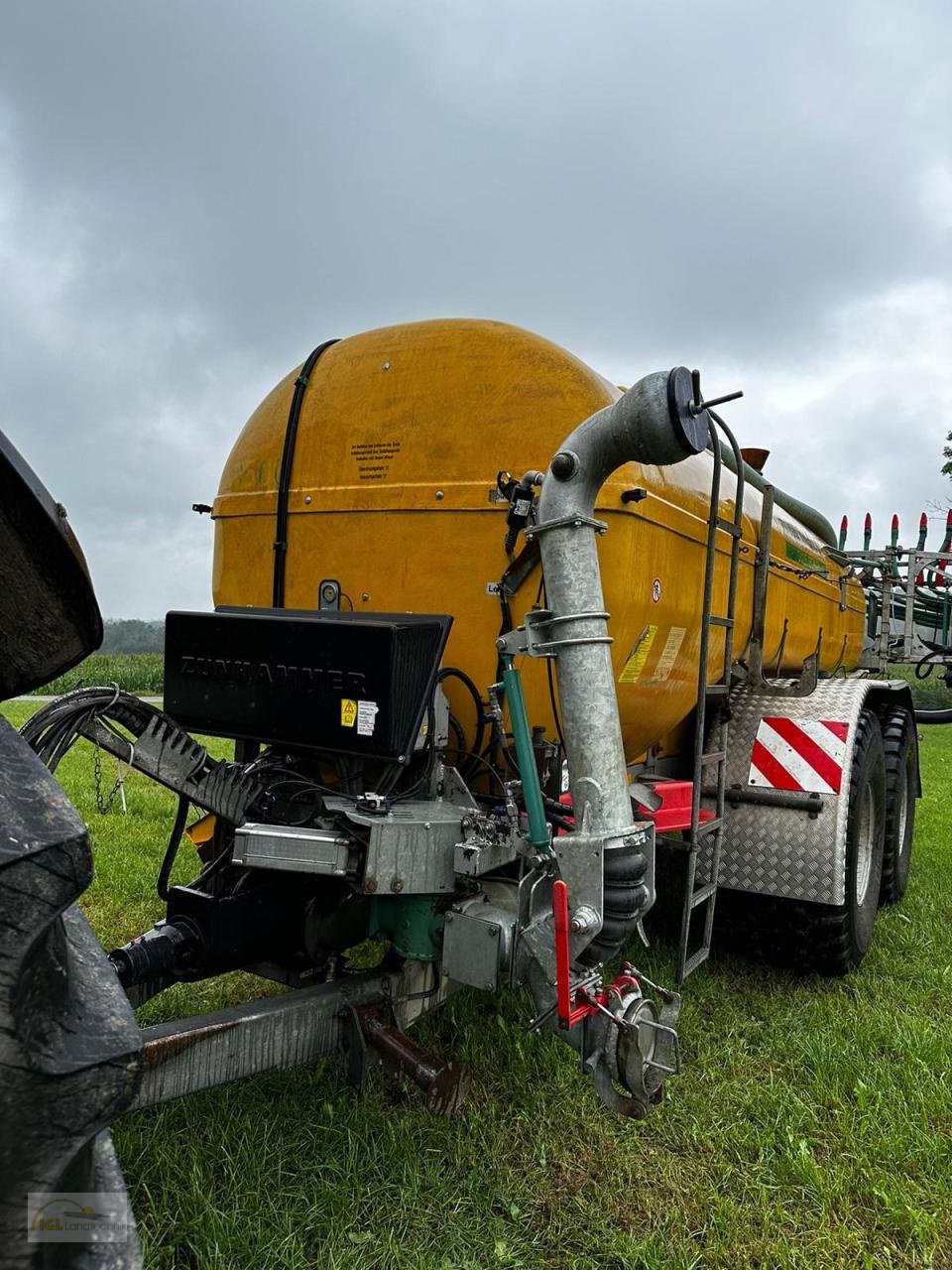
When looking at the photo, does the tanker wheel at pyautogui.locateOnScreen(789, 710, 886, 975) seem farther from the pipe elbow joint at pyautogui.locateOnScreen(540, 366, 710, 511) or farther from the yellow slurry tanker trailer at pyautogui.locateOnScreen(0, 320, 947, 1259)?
the pipe elbow joint at pyautogui.locateOnScreen(540, 366, 710, 511)

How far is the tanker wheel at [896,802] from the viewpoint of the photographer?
4.81 m

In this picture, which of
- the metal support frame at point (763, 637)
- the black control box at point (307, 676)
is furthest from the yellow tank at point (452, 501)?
the metal support frame at point (763, 637)

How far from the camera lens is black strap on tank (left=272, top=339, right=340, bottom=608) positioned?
303 centimetres

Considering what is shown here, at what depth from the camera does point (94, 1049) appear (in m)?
0.92

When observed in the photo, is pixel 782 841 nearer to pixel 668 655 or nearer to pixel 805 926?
pixel 805 926

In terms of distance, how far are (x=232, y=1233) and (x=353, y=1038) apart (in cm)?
50

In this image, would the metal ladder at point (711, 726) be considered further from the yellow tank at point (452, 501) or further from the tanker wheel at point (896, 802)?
the tanker wheel at point (896, 802)

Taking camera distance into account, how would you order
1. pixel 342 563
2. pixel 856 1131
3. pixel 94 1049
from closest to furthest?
1. pixel 94 1049
2. pixel 856 1131
3. pixel 342 563

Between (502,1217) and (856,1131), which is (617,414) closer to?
(502,1217)

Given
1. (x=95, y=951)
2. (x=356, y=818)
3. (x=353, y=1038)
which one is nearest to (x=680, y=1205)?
(x=353, y=1038)

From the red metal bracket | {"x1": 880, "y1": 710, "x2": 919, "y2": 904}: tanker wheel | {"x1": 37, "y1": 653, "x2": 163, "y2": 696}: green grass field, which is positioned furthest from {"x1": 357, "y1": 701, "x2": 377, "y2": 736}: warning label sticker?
{"x1": 37, "y1": 653, "x2": 163, "y2": 696}: green grass field

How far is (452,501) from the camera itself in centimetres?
278

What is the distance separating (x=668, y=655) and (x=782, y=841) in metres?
1.05

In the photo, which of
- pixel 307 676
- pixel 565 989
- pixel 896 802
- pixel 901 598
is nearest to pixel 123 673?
pixel 901 598
